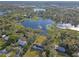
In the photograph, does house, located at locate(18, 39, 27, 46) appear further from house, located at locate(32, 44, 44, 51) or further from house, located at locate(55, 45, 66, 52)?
house, located at locate(55, 45, 66, 52)

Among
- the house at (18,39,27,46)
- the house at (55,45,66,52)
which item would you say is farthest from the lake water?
the house at (55,45,66,52)

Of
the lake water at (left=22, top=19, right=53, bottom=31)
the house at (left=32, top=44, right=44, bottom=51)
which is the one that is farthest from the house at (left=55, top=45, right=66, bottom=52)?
the lake water at (left=22, top=19, right=53, bottom=31)

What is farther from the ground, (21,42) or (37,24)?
(37,24)

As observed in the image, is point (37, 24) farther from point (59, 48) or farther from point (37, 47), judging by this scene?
point (59, 48)

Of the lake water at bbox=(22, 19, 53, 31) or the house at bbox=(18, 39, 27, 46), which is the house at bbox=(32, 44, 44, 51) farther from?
the lake water at bbox=(22, 19, 53, 31)

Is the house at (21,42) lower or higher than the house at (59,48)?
higher

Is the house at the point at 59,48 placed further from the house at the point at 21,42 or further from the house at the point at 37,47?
the house at the point at 21,42

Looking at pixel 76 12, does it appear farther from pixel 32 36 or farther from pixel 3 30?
pixel 3 30

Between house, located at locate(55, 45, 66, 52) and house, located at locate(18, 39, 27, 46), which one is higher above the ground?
house, located at locate(18, 39, 27, 46)

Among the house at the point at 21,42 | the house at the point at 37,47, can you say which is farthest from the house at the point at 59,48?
the house at the point at 21,42

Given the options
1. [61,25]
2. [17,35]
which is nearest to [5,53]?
[17,35]

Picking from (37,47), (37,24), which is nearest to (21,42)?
(37,47)

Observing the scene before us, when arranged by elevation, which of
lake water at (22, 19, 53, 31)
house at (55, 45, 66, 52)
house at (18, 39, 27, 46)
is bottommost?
house at (55, 45, 66, 52)
